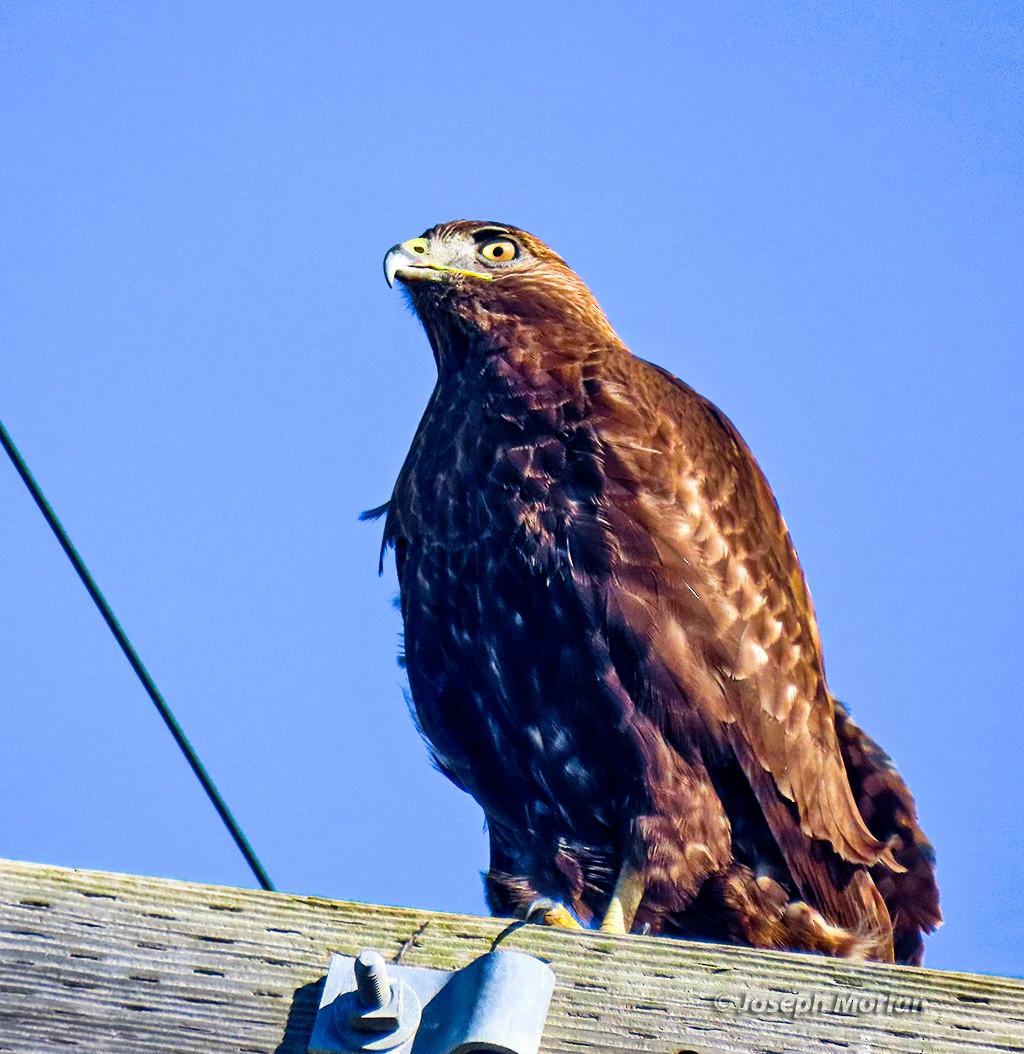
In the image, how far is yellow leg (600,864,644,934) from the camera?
362cm

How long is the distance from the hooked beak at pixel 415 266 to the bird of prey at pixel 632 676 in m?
0.61

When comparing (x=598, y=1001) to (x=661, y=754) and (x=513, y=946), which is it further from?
(x=661, y=754)

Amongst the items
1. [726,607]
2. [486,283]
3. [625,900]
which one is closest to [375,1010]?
[625,900]

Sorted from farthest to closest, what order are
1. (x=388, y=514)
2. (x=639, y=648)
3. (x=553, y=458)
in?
(x=388, y=514)
(x=553, y=458)
(x=639, y=648)

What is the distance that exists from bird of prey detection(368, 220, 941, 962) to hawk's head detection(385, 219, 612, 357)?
0.33m

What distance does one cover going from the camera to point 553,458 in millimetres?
4082

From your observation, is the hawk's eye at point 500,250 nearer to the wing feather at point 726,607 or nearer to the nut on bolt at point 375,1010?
the wing feather at point 726,607

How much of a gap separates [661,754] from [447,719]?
754 mm

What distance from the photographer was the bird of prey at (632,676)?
3855mm

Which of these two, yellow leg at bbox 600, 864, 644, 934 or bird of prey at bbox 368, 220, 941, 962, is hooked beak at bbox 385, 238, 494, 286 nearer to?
bird of prey at bbox 368, 220, 941, 962

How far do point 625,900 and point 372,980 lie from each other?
7.15 ft

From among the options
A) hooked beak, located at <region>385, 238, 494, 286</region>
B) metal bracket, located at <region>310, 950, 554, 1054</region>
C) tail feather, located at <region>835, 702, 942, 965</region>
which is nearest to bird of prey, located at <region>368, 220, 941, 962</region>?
tail feather, located at <region>835, 702, 942, 965</region>

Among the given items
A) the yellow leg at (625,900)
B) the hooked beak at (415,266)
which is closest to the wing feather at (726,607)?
the yellow leg at (625,900)

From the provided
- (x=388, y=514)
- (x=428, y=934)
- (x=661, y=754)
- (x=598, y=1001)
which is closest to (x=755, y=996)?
(x=598, y=1001)
